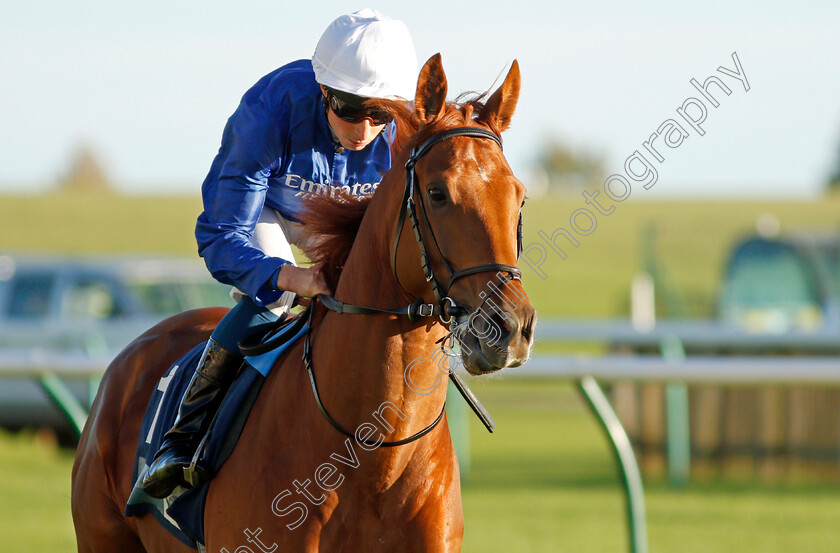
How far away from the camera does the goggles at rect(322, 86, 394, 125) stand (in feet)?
10.5

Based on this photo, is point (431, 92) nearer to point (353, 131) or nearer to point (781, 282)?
point (353, 131)

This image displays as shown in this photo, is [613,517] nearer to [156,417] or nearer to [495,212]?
[156,417]

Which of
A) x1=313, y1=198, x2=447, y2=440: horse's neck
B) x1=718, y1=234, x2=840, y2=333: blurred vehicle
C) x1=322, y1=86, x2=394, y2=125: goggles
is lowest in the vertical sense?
x1=718, y1=234, x2=840, y2=333: blurred vehicle

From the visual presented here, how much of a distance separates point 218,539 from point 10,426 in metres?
8.57

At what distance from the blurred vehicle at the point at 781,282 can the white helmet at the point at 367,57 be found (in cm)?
811

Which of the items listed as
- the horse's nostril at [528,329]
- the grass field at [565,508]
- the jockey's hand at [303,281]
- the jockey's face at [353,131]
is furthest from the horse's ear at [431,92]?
the grass field at [565,508]

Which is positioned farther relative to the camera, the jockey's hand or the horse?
the jockey's hand

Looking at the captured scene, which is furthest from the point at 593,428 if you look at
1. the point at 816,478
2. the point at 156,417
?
the point at 156,417

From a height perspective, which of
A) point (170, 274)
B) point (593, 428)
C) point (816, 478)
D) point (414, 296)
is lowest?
point (593, 428)

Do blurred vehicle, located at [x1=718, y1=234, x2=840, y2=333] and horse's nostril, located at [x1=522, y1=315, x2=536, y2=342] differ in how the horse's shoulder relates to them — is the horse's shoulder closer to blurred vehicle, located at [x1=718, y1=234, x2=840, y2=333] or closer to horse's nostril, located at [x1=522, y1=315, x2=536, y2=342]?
horse's nostril, located at [x1=522, y1=315, x2=536, y2=342]

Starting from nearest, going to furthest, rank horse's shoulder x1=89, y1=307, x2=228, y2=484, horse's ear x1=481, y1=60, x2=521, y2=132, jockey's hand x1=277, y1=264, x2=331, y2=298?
1. horse's ear x1=481, y1=60, x2=521, y2=132
2. jockey's hand x1=277, y1=264, x2=331, y2=298
3. horse's shoulder x1=89, y1=307, x2=228, y2=484

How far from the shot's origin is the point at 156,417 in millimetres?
3709


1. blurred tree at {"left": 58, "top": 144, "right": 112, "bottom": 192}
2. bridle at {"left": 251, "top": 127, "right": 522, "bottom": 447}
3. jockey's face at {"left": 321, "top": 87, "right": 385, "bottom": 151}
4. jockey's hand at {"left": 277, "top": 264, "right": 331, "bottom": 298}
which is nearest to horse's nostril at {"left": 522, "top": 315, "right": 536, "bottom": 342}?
bridle at {"left": 251, "top": 127, "right": 522, "bottom": 447}

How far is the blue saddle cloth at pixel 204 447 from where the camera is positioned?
3.25m
